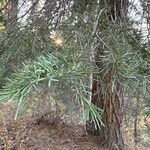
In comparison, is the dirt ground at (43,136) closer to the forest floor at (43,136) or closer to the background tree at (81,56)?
the forest floor at (43,136)

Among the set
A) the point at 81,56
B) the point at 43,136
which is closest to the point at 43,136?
the point at 43,136

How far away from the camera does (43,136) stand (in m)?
4.60

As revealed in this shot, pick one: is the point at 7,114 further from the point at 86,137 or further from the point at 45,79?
the point at 45,79

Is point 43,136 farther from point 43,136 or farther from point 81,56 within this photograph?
point 81,56

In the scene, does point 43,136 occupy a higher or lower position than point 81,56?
lower

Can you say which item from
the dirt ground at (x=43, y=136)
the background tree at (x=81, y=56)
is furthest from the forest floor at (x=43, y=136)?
the background tree at (x=81, y=56)

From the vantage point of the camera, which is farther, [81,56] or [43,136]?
[43,136]

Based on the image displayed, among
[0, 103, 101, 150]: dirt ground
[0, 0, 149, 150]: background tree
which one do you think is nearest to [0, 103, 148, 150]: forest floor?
[0, 103, 101, 150]: dirt ground

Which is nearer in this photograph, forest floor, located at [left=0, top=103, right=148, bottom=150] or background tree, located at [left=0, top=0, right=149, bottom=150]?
background tree, located at [left=0, top=0, right=149, bottom=150]

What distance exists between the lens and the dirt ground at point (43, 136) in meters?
4.42

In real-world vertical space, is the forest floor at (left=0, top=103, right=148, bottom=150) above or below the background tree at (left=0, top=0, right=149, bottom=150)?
below

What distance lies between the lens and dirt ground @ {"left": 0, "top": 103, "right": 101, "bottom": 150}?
4422mm

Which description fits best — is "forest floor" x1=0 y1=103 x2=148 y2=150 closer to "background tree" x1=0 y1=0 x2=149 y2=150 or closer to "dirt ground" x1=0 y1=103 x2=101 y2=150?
"dirt ground" x1=0 y1=103 x2=101 y2=150

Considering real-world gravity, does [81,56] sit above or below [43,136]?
above
